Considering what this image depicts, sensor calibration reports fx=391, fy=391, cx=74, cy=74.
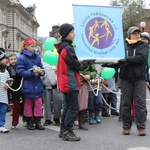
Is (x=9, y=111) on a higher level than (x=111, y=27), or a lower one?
lower

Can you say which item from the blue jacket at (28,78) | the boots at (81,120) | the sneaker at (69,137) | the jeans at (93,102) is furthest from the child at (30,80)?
the sneaker at (69,137)

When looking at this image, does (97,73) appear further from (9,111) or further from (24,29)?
(24,29)

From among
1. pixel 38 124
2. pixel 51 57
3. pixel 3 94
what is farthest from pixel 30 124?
pixel 51 57

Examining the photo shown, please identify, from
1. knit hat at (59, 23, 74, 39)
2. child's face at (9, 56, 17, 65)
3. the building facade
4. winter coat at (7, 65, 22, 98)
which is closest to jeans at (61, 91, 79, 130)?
knit hat at (59, 23, 74, 39)

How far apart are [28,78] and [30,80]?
0.06m

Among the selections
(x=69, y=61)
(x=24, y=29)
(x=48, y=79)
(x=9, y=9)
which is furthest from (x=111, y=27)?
(x=24, y=29)

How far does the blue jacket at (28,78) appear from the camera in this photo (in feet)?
23.4

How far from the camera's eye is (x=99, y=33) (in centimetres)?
662

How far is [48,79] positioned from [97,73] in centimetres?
100

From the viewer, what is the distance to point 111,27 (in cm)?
674

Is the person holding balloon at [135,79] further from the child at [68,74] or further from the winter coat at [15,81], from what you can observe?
the winter coat at [15,81]

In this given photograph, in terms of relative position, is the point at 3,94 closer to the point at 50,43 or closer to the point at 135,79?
the point at 50,43

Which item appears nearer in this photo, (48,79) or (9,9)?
(48,79)

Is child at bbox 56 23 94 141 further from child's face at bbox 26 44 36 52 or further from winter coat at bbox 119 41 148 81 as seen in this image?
child's face at bbox 26 44 36 52
